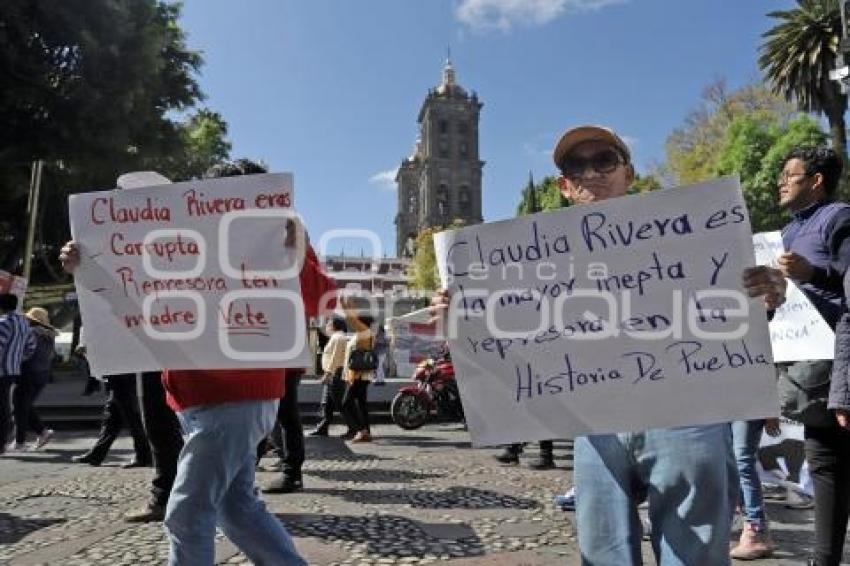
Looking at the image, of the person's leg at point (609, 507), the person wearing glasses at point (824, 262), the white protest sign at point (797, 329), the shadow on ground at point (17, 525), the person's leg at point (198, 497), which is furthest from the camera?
the shadow on ground at point (17, 525)

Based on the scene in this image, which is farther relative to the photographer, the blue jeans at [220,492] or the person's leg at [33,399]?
the person's leg at [33,399]

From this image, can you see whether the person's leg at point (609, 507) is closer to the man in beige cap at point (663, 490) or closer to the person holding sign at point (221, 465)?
the man in beige cap at point (663, 490)

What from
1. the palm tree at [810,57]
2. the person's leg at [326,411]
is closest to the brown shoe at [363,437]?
the person's leg at [326,411]

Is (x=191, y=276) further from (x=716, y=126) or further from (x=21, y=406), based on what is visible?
(x=716, y=126)

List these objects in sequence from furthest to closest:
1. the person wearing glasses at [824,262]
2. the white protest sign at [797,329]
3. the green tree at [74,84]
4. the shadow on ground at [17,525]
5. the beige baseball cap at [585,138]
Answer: the green tree at [74,84], the shadow on ground at [17,525], the white protest sign at [797,329], the person wearing glasses at [824,262], the beige baseball cap at [585,138]

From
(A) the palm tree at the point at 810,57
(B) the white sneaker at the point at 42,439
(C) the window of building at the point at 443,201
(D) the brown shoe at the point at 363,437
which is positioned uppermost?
(C) the window of building at the point at 443,201

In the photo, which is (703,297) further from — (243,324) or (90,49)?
(90,49)

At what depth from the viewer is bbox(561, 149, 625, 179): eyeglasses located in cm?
223

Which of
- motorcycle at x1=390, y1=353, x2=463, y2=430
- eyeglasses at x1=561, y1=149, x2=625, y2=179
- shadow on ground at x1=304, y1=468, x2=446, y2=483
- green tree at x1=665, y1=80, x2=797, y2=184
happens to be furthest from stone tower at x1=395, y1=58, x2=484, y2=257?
eyeglasses at x1=561, y1=149, x2=625, y2=179

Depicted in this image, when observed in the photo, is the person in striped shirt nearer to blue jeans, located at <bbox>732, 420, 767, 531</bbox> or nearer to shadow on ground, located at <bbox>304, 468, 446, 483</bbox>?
shadow on ground, located at <bbox>304, 468, 446, 483</bbox>

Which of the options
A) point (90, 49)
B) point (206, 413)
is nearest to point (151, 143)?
point (90, 49)

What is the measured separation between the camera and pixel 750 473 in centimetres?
389

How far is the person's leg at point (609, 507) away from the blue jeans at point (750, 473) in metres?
2.22

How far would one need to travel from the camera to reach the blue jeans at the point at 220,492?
95.3 inches
